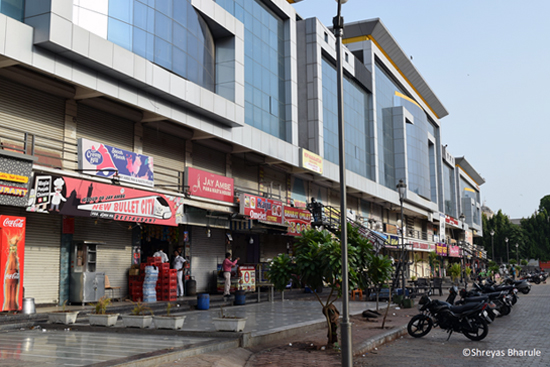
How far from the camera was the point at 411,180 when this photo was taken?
179 ft

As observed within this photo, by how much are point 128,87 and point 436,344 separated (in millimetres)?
13217

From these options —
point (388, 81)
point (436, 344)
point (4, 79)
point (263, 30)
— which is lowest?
point (436, 344)

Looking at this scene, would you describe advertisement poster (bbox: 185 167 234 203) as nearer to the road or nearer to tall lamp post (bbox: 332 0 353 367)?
the road

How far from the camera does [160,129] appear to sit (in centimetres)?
2197

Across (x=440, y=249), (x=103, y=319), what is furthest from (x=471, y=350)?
(x=440, y=249)

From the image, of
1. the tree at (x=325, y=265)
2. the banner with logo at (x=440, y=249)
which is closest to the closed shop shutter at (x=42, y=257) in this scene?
the tree at (x=325, y=265)

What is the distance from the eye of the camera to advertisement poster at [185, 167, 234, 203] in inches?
859

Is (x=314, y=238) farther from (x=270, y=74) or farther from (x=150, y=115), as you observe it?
(x=270, y=74)

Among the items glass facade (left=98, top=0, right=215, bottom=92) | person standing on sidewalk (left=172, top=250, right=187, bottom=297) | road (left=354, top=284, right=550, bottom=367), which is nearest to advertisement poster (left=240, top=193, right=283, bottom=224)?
person standing on sidewalk (left=172, top=250, right=187, bottom=297)

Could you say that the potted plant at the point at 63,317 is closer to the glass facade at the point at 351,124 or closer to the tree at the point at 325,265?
the tree at the point at 325,265

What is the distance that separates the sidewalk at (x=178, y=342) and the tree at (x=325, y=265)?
4.02ft

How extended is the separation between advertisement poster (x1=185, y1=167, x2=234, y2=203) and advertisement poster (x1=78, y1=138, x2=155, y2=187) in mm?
2198

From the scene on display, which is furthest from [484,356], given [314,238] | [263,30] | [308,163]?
[263,30]

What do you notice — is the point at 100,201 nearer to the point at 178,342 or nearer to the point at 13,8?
the point at 13,8
